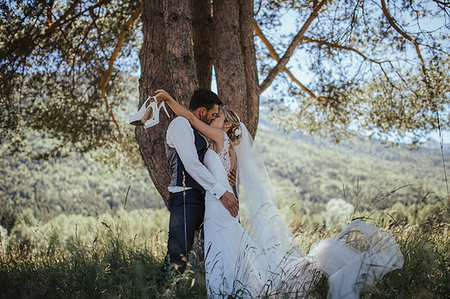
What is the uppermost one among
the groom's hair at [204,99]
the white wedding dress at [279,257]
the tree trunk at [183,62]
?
the tree trunk at [183,62]

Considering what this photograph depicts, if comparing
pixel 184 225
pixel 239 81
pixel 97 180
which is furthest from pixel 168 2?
pixel 97 180

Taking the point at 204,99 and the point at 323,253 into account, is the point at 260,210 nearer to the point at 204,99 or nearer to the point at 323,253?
the point at 323,253

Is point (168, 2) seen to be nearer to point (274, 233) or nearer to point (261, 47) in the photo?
point (274, 233)

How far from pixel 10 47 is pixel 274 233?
20.9 feet

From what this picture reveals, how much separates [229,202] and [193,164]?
0.47m

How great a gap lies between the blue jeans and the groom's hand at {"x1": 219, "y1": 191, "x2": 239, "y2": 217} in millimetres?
279

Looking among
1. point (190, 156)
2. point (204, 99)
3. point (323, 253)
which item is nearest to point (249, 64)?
point (204, 99)

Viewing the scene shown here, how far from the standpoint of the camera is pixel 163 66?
16.8 ft

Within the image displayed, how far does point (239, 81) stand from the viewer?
5102mm

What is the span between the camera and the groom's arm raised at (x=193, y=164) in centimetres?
338

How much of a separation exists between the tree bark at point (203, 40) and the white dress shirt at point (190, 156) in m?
2.57

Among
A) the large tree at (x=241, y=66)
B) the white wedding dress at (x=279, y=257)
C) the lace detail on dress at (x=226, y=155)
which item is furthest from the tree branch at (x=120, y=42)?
the white wedding dress at (x=279, y=257)

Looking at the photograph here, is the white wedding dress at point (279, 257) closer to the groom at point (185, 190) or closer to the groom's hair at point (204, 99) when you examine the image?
the groom at point (185, 190)

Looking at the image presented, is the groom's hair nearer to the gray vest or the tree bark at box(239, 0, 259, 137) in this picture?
the gray vest
